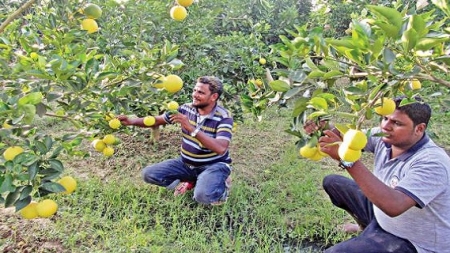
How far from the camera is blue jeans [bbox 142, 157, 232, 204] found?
9.19 feet

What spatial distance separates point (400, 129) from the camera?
1827 mm

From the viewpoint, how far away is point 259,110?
154cm

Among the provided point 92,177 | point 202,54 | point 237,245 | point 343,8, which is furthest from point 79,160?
point 343,8

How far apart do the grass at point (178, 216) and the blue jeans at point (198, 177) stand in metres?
0.09

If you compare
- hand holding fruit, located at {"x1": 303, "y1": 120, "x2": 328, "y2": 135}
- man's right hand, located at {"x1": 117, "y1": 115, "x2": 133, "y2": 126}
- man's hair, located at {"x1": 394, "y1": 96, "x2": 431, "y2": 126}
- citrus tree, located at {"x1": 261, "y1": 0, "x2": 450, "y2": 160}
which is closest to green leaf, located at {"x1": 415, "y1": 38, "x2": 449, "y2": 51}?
citrus tree, located at {"x1": 261, "y1": 0, "x2": 450, "y2": 160}

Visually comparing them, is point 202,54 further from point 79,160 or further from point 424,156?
point 424,156

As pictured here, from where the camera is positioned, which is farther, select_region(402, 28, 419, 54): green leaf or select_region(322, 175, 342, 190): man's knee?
select_region(322, 175, 342, 190): man's knee

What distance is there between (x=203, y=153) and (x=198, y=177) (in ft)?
0.57

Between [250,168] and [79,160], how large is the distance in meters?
1.47

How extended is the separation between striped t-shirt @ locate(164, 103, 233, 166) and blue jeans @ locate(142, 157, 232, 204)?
0.19 feet

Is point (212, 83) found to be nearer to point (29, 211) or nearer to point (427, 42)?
point (29, 211)

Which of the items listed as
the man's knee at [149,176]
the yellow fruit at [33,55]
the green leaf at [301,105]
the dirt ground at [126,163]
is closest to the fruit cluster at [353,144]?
the green leaf at [301,105]

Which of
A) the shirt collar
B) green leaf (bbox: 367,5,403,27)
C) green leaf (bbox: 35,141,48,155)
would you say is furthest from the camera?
the shirt collar

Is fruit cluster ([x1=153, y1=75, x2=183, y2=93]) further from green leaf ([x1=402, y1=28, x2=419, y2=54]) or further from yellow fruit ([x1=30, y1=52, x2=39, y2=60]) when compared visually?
green leaf ([x1=402, y1=28, x2=419, y2=54])
